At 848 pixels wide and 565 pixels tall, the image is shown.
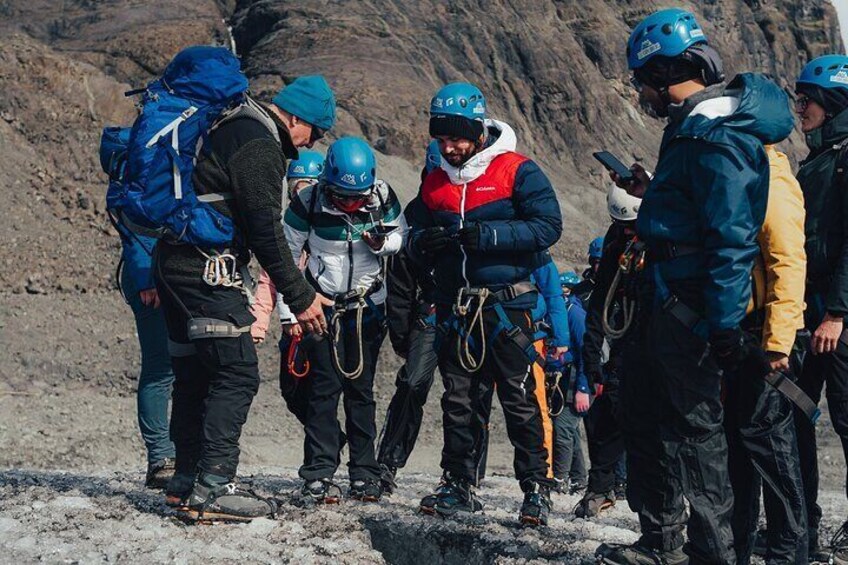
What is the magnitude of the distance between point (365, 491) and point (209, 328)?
2.13m

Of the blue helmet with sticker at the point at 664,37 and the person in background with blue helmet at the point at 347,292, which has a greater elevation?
the blue helmet with sticker at the point at 664,37

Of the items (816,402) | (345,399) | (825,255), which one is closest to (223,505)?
(345,399)

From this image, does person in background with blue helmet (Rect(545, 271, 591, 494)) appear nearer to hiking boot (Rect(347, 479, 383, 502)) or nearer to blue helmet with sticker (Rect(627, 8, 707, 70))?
hiking boot (Rect(347, 479, 383, 502))

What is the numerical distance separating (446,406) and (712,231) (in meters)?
2.58

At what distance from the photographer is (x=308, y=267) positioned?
7469 mm

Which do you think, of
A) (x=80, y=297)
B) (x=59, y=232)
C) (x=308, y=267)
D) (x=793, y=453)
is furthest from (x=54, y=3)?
(x=793, y=453)

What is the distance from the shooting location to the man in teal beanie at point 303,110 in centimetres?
621

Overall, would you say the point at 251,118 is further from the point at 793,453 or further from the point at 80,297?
the point at 80,297

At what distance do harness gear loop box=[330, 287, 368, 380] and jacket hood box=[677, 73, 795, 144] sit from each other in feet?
10.3

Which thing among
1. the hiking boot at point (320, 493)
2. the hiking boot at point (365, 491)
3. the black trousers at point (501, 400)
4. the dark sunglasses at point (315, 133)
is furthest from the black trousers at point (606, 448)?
the dark sunglasses at point (315, 133)

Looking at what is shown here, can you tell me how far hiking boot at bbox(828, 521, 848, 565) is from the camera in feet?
20.5

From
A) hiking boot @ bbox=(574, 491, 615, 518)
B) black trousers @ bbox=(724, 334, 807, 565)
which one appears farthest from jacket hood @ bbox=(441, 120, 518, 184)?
hiking boot @ bbox=(574, 491, 615, 518)

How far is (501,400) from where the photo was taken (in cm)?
661

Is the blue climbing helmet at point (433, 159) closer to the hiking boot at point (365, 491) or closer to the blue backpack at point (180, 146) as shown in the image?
the blue backpack at point (180, 146)
